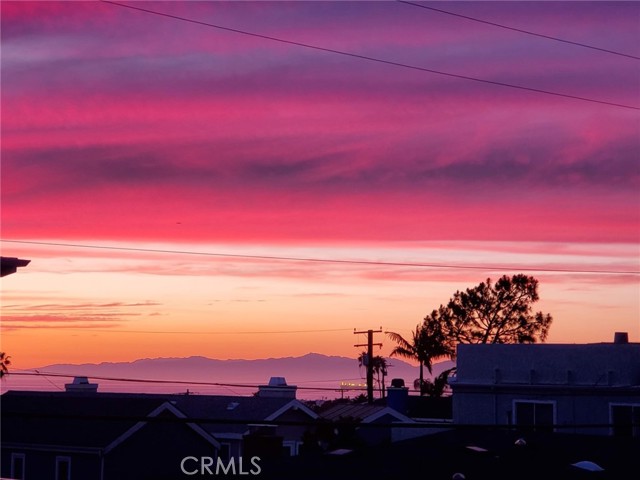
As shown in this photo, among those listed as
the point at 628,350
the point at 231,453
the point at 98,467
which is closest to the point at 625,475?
the point at 628,350

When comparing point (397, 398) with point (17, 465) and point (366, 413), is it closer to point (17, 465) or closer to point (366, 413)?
point (366, 413)

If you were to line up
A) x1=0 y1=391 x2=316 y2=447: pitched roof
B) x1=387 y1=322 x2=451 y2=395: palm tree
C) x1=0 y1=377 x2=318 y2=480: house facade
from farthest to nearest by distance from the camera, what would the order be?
x1=387 y1=322 x2=451 y2=395: palm tree, x1=0 y1=391 x2=316 y2=447: pitched roof, x1=0 y1=377 x2=318 y2=480: house facade

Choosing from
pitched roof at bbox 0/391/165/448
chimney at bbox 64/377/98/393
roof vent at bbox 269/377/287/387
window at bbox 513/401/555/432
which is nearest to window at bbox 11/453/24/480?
pitched roof at bbox 0/391/165/448

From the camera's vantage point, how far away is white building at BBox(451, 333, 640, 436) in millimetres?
39844

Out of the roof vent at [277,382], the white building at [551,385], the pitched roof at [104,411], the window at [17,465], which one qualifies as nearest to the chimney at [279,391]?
the roof vent at [277,382]

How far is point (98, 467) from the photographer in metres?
40.4

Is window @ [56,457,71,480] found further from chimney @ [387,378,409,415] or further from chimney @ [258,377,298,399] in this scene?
chimney @ [387,378,409,415]

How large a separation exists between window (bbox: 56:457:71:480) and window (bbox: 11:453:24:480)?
2.02 metres

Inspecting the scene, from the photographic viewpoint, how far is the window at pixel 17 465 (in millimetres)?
42344

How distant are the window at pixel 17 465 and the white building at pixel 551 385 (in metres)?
18.2

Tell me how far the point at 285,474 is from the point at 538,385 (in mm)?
17610

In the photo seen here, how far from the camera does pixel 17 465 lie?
140ft

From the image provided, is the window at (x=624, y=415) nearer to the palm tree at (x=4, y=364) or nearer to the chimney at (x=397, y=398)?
the chimney at (x=397, y=398)

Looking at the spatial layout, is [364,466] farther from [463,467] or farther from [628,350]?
[628,350]
